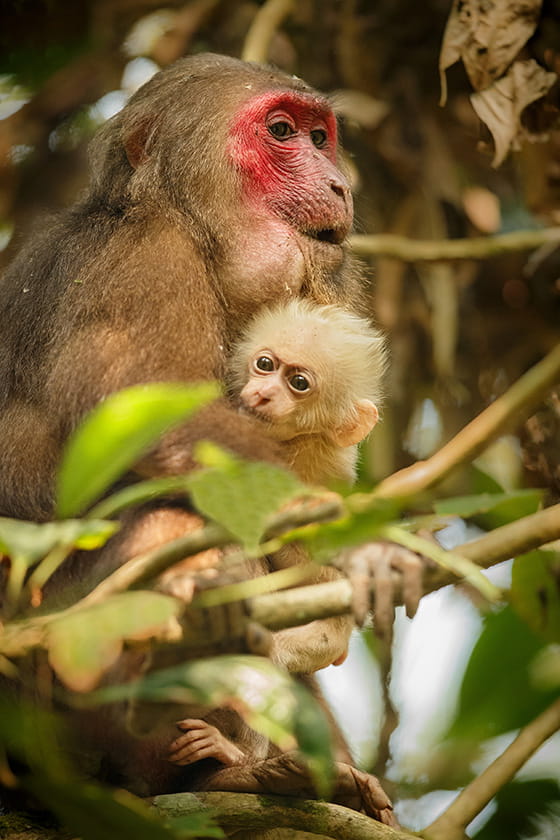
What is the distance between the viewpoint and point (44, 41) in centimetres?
578

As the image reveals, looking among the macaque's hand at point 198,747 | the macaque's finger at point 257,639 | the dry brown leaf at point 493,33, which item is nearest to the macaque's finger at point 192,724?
the macaque's hand at point 198,747

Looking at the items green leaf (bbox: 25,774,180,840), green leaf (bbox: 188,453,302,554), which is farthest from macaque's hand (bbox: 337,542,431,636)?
green leaf (bbox: 25,774,180,840)

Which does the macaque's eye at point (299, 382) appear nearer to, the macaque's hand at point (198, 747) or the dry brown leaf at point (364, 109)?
the macaque's hand at point (198, 747)

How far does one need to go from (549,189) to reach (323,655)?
270 centimetres

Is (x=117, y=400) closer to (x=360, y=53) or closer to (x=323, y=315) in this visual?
(x=323, y=315)

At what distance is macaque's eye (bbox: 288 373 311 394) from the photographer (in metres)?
3.46

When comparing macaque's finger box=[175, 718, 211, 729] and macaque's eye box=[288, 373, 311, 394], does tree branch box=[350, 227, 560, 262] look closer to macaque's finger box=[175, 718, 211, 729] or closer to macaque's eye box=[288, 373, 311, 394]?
macaque's eye box=[288, 373, 311, 394]

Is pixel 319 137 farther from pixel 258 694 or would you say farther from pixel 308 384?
pixel 258 694

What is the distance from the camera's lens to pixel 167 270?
3400 mm

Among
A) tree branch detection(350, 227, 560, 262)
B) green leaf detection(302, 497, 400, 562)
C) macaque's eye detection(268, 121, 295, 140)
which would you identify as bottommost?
tree branch detection(350, 227, 560, 262)

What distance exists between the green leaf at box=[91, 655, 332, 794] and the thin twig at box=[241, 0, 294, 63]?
3652 mm

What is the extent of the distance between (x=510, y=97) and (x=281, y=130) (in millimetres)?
1097

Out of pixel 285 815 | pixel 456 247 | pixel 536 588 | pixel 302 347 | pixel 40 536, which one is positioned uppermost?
pixel 40 536

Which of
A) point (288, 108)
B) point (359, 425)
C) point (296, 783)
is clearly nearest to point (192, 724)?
point (296, 783)
